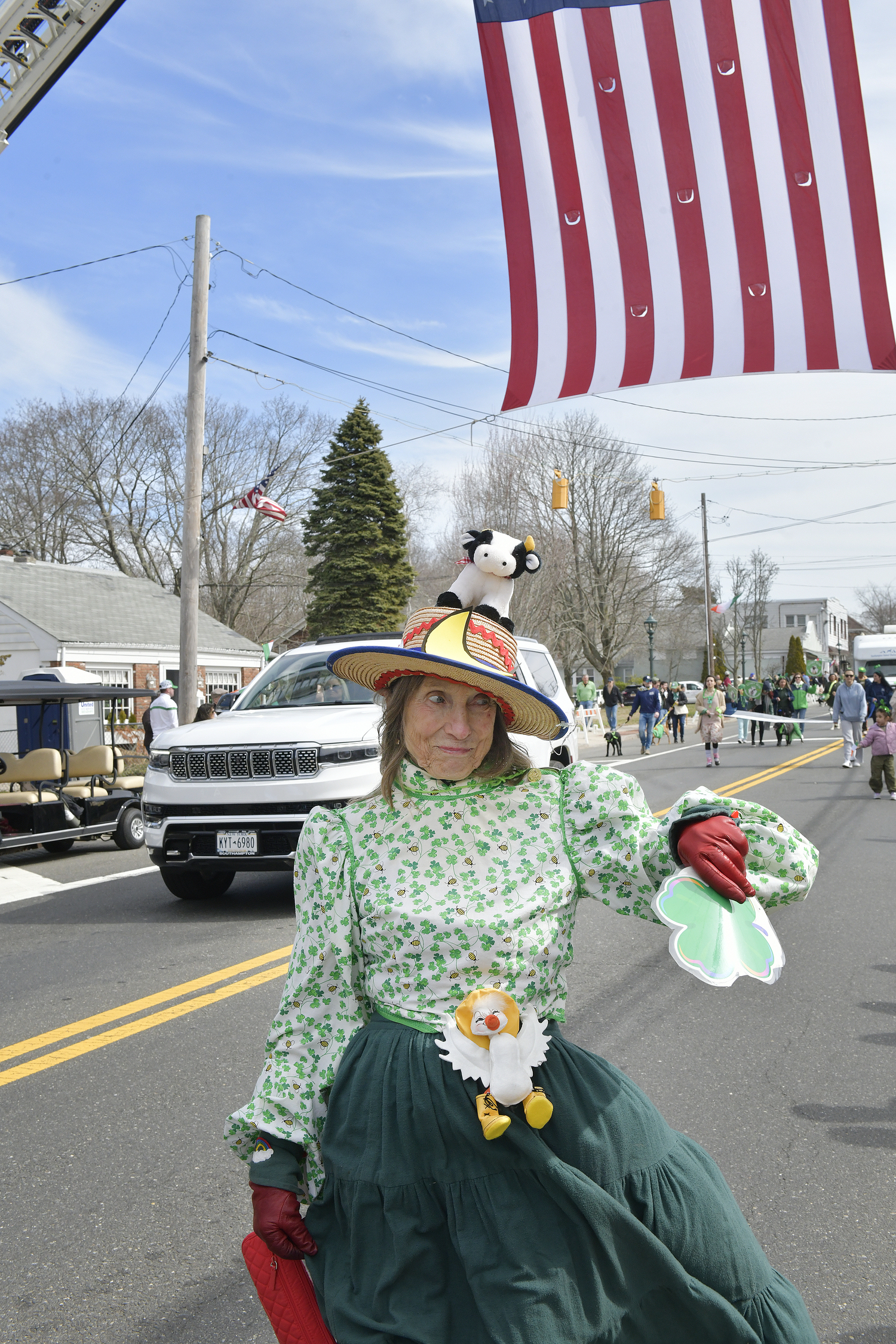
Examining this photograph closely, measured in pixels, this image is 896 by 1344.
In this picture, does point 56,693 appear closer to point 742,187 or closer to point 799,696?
point 742,187

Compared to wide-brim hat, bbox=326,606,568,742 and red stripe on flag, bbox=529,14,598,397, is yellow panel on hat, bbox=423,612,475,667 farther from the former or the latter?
red stripe on flag, bbox=529,14,598,397

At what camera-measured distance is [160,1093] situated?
437 centimetres

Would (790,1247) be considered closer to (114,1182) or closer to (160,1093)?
(114,1182)

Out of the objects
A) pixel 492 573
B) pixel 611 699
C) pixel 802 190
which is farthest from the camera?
pixel 611 699

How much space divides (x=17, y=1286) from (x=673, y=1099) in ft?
8.02

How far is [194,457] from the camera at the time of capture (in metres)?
17.9

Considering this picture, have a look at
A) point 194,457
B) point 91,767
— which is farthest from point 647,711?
point 91,767

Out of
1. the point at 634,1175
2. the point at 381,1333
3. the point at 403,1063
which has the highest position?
the point at 403,1063

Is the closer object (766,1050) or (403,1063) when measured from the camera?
(403,1063)

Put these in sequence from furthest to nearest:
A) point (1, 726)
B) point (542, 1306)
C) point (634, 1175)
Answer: point (1, 726) → point (634, 1175) → point (542, 1306)

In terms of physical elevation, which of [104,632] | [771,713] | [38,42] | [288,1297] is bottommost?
[771,713]

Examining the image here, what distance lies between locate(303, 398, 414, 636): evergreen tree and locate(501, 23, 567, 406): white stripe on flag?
115ft

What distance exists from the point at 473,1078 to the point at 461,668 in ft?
2.49

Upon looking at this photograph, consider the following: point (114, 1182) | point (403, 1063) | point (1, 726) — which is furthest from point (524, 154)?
point (1, 726)
